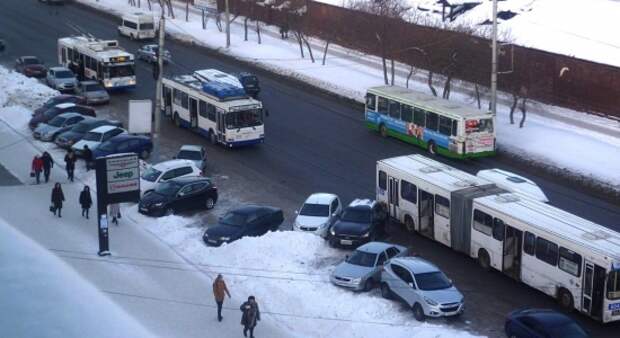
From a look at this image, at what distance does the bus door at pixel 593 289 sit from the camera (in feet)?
83.9

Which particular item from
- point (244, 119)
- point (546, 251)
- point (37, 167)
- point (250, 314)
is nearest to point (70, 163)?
point (37, 167)

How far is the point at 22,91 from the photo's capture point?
2125 inches

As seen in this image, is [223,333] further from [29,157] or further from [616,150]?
[616,150]

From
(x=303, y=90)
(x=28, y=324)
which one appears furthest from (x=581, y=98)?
(x=28, y=324)

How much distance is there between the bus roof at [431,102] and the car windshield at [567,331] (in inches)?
714

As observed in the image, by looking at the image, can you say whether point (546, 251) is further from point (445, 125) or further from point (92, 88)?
point (92, 88)

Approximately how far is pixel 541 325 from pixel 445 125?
1881 cm

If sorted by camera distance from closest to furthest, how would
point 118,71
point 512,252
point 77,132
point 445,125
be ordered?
point 512,252
point 445,125
point 77,132
point 118,71

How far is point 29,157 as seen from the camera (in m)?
42.4

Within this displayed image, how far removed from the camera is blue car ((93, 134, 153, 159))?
40.6 m

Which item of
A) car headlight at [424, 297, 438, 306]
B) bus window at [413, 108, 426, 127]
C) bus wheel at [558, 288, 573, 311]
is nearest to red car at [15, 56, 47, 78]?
bus window at [413, 108, 426, 127]

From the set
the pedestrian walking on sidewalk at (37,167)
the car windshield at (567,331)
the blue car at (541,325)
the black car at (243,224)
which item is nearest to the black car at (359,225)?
the black car at (243,224)

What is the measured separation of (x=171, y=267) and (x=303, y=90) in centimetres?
2625

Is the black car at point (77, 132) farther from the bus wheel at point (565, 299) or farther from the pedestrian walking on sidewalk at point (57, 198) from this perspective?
the bus wheel at point (565, 299)
